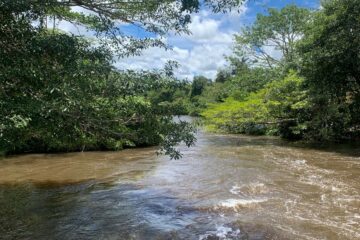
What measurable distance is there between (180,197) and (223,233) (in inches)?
114

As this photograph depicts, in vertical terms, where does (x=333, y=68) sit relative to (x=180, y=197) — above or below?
above

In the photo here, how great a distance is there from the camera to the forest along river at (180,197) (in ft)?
23.7

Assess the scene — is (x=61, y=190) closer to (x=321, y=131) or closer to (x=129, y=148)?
(x=129, y=148)

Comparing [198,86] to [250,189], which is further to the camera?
[198,86]

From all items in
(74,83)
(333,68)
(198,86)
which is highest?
(198,86)

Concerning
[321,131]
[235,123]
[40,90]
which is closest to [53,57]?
[40,90]

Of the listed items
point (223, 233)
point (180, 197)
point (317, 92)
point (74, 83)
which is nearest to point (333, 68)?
point (317, 92)

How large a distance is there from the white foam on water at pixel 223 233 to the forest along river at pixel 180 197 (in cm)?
2

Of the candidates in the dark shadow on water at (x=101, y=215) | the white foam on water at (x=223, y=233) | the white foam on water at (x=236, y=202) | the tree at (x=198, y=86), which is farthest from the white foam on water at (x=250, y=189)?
the tree at (x=198, y=86)

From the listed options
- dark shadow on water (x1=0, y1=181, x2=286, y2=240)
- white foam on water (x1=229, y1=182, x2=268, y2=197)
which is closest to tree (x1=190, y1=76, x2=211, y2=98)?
white foam on water (x1=229, y1=182, x2=268, y2=197)

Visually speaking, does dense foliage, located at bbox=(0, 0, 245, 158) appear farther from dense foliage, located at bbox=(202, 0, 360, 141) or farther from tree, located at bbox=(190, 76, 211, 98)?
tree, located at bbox=(190, 76, 211, 98)

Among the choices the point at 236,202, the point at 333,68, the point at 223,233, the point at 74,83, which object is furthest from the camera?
the point at 333,68

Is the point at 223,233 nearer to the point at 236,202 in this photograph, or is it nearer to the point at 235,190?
the point at 236,202

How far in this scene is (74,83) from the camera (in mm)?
5320
